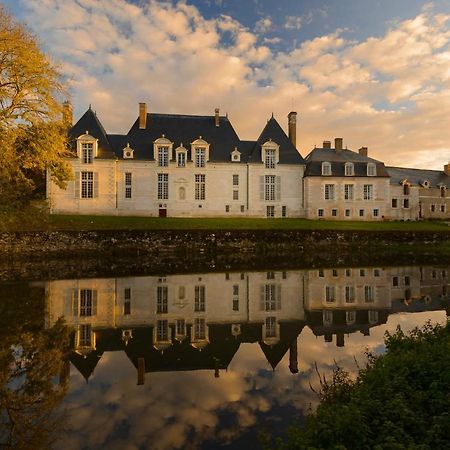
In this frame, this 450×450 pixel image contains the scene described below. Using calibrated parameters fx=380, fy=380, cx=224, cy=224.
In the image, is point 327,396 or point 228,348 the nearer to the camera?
point 327,396

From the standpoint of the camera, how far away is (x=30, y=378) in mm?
6664

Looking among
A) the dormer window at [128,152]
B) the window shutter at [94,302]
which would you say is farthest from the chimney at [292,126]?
the window shutter at [94,302]

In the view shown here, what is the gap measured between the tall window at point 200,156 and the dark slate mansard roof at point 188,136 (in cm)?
91

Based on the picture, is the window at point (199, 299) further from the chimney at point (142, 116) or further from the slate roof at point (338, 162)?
the chimney at point (142, 116)

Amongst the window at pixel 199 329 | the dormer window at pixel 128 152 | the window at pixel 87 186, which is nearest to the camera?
the window at pixel 199 329

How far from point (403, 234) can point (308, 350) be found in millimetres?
27410

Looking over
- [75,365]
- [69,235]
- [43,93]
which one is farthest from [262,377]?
[69,235]

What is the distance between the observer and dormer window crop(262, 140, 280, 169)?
4328cm

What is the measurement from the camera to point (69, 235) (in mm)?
26938

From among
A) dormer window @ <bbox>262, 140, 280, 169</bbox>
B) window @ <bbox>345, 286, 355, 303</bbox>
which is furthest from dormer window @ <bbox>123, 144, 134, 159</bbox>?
window @ <bbox>345, 286, 355, 303</bbox>

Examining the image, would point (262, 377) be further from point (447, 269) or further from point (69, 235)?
point (69, 235)

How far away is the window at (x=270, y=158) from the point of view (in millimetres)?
43531

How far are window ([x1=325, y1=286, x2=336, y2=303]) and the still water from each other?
0.04 meters

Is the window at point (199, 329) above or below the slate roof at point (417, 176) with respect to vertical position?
below
